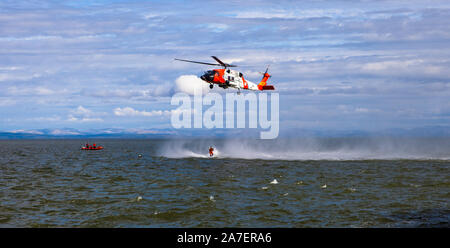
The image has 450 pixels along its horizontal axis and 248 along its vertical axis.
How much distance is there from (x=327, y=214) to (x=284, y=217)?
297cm

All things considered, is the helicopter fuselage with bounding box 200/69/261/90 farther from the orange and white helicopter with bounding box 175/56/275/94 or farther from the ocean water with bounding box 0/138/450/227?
the ocean water with bounding box 0/138/450/227

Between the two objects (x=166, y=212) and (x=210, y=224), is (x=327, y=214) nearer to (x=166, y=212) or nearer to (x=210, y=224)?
(x=210, y=224)

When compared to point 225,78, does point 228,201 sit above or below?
below

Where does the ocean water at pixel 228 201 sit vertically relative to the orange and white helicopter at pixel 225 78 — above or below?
below

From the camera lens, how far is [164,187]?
40.1m

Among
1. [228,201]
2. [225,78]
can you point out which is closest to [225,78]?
[225,78]

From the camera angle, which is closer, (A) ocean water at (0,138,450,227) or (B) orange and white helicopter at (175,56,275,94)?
(A) ocean water at (0,138,450,227)

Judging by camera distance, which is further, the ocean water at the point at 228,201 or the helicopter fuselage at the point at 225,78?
the helicopter fuselage at the point at 225,78

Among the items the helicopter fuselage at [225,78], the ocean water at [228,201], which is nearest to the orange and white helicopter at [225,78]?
the helicopter fuselage at [225,78]

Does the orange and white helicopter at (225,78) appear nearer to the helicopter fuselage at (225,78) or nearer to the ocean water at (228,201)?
the helicopter fuselage at (225,78)

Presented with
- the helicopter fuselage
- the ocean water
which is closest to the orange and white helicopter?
the helicopter fuselage

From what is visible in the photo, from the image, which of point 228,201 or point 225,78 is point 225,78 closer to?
point 225,78
